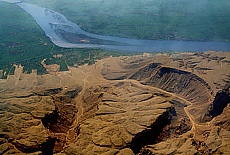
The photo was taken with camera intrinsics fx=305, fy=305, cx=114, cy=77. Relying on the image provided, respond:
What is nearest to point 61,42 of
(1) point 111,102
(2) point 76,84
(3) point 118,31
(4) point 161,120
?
(3) point 118,31

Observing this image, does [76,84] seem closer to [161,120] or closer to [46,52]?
[161,120]

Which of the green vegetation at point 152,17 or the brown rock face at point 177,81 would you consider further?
the green vegetation at point 152,17

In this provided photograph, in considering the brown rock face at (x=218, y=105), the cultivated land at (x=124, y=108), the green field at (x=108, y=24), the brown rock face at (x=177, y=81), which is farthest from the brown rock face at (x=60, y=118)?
the brown rock face at (x=218, y=105)

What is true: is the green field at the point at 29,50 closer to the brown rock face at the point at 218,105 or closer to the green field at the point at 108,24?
the green field at the point at 108,24

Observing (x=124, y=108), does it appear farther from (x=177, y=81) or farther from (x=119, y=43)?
(x=119, y=43)

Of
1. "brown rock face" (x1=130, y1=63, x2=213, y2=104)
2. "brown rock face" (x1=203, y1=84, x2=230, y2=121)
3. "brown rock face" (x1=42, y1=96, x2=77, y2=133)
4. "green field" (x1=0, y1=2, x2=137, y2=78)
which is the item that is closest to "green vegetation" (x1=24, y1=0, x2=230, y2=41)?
"green field" (x1=0, y1=2, x2=137, y2=78)

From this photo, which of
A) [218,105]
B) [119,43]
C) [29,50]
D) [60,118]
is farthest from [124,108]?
[119,43]

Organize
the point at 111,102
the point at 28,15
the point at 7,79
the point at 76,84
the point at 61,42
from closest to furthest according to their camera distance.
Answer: the point at 111,102 < the point at 76,84 < the point at 7,79 < the point at 61,42 < the point at 28,15
